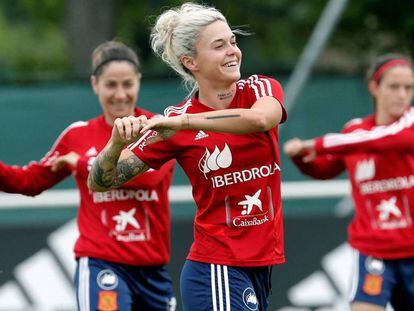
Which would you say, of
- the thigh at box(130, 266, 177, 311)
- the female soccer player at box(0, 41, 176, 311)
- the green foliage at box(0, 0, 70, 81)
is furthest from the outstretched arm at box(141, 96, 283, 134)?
the green foliage at box(0, 0, 70, 81)

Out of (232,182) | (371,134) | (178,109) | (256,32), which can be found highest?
(256,32)

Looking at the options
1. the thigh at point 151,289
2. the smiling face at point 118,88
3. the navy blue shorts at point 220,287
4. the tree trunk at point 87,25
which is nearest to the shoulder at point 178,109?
the navy blue shorts at point 220,287

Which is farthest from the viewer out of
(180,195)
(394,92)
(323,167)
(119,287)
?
(180,195)

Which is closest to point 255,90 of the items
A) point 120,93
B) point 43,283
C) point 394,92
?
point 120,93

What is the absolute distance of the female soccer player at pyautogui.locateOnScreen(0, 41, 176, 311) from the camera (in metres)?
6.73

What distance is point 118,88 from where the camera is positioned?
6.89 m

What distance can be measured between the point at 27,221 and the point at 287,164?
86.7 inches

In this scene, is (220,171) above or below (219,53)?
below

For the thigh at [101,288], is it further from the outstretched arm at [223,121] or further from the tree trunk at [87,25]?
the tree trunk at [87,25]

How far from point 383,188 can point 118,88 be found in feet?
6.20

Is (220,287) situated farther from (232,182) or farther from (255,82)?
(255,82)

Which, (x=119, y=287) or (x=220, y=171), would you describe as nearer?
(x=220, y=171)

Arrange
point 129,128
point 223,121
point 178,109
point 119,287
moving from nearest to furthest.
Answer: point 129,128 → point 223,121 → point 178,109 → point 119,287

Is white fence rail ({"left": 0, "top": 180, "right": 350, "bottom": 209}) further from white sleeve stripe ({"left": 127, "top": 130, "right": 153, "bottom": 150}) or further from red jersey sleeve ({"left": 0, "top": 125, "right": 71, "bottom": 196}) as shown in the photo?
white sleeve stripe ({"left": 127, "top": 130, "right": 153, "bottom": 150})
